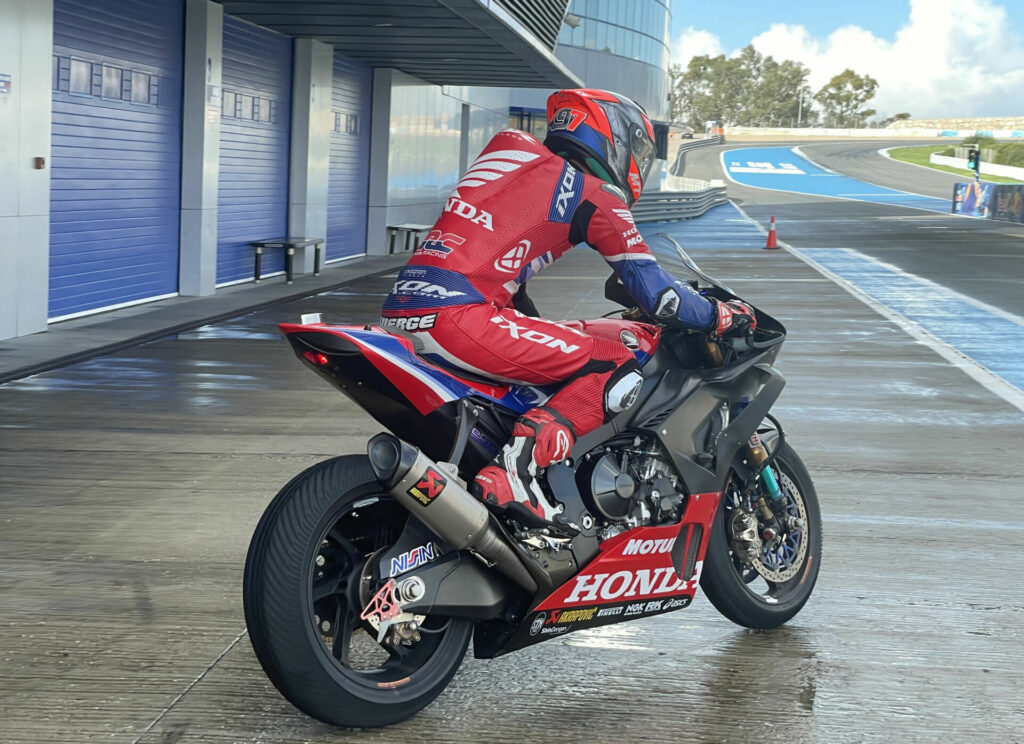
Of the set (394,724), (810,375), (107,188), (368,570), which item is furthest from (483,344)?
(107,188)

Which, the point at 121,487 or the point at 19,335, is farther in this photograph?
the point at 19,335

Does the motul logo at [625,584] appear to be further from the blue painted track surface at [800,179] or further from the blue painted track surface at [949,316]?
the blue painted track surface at [800,179]

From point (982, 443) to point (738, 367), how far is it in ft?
15.9

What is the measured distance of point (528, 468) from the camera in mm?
3848

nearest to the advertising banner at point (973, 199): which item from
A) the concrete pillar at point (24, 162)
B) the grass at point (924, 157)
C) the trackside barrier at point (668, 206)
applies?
the trackside barrier at point (668, 206)

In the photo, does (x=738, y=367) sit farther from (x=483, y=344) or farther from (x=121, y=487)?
(x=121, y=487)

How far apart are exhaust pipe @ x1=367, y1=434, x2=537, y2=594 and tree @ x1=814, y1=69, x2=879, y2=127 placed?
185m

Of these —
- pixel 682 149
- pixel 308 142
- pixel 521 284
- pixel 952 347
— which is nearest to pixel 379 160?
pixel 308 142

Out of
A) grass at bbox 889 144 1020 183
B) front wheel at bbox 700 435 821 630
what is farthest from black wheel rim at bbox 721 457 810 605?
grass at bbox 889 144 1020 183

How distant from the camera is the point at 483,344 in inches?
154

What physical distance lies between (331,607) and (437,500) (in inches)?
18.8

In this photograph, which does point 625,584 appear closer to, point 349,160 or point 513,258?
point 513,258

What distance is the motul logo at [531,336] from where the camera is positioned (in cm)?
397

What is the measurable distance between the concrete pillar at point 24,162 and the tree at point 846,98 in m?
177
